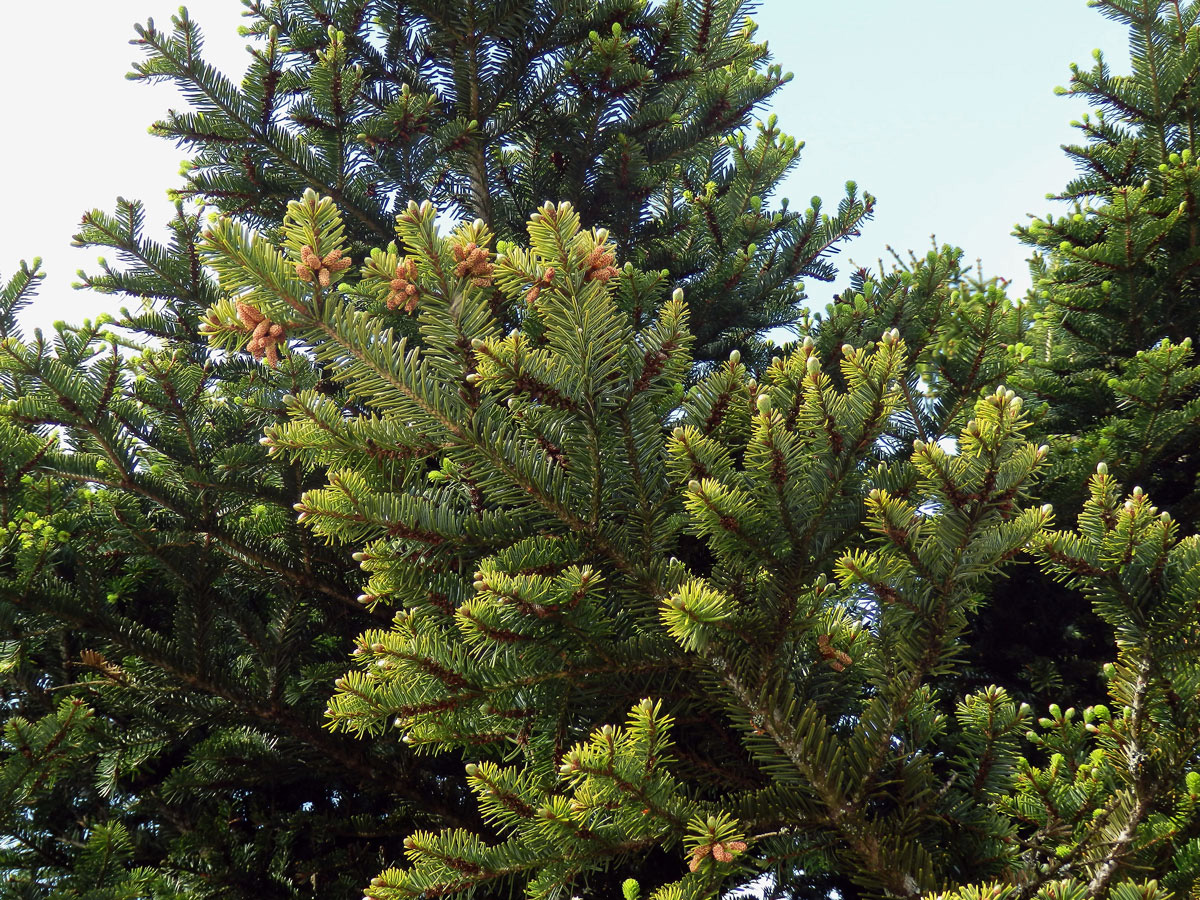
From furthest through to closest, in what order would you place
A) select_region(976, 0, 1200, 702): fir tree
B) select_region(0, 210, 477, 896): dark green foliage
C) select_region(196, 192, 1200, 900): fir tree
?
select_region(976, 0, 1200, 702): fir tree < select_region(0, 210, 477, 896): dark green foliage < select_region(196, 192, 1200, 900): fir tree

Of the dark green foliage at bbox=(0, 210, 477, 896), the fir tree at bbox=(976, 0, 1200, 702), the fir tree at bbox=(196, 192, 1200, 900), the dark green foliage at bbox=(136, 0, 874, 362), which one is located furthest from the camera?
the dark green foliage at bbox=(136, 0, 874, 362)

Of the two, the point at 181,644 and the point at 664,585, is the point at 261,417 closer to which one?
the point at 181,644

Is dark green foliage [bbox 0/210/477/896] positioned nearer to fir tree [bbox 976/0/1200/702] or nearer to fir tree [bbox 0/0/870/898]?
fir tree [bbox 0/0/870/898]

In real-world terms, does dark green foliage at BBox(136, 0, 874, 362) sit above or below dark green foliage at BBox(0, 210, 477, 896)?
above

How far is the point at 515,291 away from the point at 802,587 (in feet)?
Result: 4.12

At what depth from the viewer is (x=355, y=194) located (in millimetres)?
5789

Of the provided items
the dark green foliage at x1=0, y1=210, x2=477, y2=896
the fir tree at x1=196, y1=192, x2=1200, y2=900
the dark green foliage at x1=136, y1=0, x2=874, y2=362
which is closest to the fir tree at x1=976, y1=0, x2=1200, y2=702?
the dark green foliage at x1=136, y1=0, x2=874, y2=362

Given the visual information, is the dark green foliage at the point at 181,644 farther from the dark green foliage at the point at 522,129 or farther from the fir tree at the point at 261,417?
the dark green foliage at the point at 522,129

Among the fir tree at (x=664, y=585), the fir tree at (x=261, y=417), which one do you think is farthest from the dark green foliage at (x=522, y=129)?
the fir tree at (x=664, y=585)

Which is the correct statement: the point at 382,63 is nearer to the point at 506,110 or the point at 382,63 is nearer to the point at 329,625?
the point at 506,110

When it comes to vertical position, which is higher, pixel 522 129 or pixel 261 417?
pixel 522 129

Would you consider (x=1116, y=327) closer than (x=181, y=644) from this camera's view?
No

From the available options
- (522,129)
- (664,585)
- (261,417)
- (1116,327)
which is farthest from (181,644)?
(1116,327)

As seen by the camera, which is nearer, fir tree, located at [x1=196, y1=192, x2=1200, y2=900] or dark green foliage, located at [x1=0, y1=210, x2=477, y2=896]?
fir tree, located at [x1=196, y1=192, x2=1200, y2=900]
